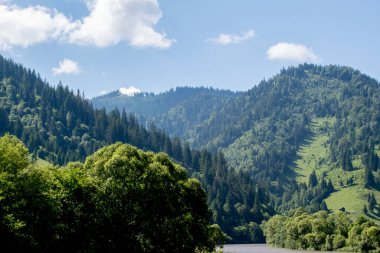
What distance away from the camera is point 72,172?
76562mm

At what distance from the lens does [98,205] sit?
76.5m

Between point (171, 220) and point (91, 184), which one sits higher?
point (91, 184)

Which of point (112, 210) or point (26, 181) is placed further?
point (112, 210)

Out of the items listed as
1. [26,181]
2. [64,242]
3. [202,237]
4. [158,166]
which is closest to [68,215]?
[64,242]

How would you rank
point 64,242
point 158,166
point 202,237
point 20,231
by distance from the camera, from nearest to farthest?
point 20,231, point 64,242, point 158,166, point 202,237

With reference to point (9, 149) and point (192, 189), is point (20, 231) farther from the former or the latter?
point (192, 189)

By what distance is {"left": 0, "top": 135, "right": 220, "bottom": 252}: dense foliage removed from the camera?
6425cm

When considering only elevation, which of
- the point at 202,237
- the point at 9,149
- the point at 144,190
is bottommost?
the point at 202,237

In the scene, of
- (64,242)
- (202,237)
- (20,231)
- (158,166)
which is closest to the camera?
(20,231)

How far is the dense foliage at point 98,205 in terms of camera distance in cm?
6425

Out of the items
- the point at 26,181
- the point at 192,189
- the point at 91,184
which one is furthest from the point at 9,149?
the point at 192,189

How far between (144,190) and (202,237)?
1913 centimetres

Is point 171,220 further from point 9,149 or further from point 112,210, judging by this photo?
point 9,149

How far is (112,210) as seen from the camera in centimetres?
7681
